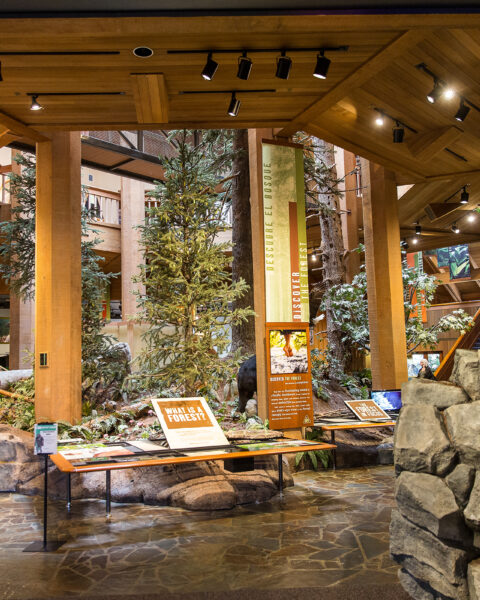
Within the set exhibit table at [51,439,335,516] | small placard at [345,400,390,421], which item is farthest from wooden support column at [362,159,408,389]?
exhibit table at [51,439,335,516]

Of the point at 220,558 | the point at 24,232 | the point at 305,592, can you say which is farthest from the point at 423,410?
the point at 24,232

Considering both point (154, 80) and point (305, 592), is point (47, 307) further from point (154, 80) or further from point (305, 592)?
point (305, 592)

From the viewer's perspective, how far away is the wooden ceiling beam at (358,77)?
18.9 ft

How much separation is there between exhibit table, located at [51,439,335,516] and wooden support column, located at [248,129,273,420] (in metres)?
1.57

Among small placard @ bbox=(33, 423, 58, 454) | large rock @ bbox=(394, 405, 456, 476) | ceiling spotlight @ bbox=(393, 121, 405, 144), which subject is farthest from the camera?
ceiling spotlight @ bbox=(393, 121, 405, 144)

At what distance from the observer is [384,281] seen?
10.1 meters

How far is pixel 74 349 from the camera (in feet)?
29.2

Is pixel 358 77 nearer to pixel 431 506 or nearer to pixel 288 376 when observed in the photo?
pixel 288 376

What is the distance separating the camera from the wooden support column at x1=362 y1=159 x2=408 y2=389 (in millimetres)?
9930

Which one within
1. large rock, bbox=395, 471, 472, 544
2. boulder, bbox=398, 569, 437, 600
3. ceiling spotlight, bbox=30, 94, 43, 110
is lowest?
boulder, bbox=398, 569, 437, 600

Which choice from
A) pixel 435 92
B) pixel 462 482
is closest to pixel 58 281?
pixel 435 92

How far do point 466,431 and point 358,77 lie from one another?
4.89 metres

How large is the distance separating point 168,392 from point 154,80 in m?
5.73

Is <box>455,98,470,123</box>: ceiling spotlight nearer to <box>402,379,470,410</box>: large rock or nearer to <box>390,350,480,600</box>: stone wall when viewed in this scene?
<box>390,350,480,600</box>: stone wall
